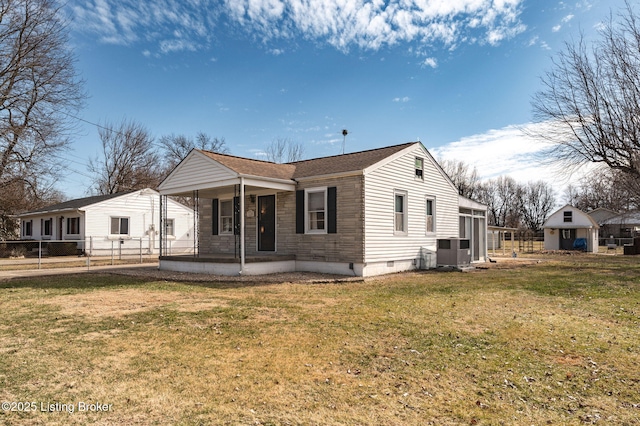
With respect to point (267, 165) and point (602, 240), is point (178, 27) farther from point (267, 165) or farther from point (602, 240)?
point (602, 240)

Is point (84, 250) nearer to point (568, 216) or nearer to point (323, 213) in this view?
point (323, 213)

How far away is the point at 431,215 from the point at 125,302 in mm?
12622

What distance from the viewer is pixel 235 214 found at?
15938 millimetres

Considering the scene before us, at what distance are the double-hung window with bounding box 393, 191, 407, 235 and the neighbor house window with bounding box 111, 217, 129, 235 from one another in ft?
69.0

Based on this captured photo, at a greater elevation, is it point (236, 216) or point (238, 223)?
point (236, 216)

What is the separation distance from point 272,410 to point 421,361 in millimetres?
2150

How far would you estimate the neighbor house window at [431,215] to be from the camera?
56.1 ft

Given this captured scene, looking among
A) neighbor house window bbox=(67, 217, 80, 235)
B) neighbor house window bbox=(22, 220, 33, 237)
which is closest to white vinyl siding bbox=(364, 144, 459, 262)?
neighbor house window bbox=(67, 217, 80, 235)

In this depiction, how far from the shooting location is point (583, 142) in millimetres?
21375

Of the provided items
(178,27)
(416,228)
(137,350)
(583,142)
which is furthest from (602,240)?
(137,350)

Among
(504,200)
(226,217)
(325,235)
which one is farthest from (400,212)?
(504,200)

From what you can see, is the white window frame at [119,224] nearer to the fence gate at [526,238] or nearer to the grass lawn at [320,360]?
the grass lawn at [320,360]

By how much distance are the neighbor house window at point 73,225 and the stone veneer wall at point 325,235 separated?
1679cm

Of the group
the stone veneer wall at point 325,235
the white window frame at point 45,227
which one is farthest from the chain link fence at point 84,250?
the stone veneer wall at point 325,235
